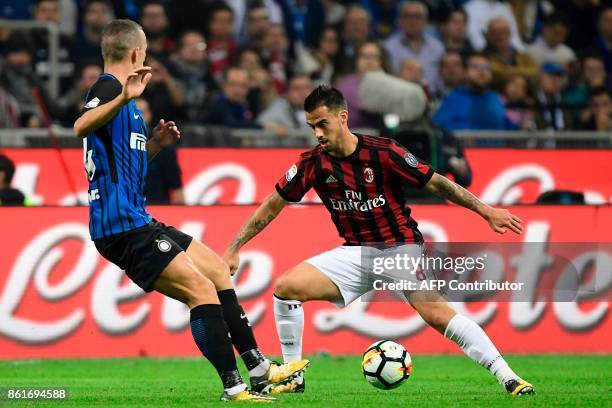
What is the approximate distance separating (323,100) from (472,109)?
23.7 feet

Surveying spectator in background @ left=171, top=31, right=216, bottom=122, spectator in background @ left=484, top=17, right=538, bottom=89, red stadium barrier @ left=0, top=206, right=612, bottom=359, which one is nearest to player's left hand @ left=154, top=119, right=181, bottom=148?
red stadium barrier @ left=0, top=206, right=612, bottom=359

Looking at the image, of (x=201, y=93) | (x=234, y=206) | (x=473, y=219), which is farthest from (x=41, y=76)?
(x=473, y=219)

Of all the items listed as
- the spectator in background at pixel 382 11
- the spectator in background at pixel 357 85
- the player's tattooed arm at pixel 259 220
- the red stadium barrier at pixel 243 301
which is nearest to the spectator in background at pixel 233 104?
the spectator in background at pixel 357 85

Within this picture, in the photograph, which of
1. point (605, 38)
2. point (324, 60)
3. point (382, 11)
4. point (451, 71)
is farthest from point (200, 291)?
point (605, 38)

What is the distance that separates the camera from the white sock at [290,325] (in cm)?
915

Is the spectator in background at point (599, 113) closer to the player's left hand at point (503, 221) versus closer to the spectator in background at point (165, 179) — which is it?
the spectator in background at point (165, 179)

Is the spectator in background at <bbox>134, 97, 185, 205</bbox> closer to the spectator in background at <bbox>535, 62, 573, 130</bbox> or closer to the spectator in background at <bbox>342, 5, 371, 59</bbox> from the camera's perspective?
the spectator in background at <bbox>342, 5, 371, 59</bbox>

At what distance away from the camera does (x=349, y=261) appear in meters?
9.11

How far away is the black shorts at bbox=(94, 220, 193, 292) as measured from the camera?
8.03 metres

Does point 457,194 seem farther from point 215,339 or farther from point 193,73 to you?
point 193,73

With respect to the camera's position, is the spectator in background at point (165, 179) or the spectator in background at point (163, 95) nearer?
the spectator in background at point (165, 179)

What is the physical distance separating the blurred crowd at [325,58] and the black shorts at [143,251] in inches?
277

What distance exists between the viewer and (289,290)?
29.8ft

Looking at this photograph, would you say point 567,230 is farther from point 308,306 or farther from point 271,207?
point 271,207
